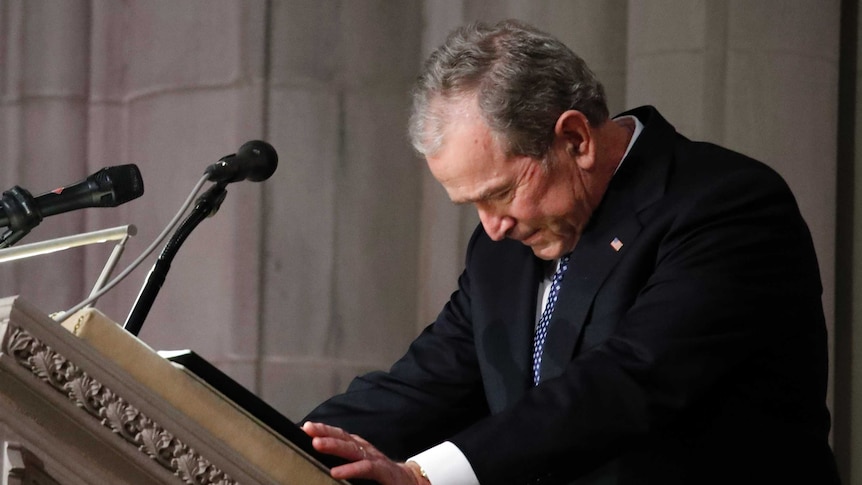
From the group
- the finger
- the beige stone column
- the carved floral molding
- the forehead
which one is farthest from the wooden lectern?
the beige stone column

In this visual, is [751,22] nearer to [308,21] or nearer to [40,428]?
[308,21]

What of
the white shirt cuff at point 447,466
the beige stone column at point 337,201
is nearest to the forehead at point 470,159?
the white shirt cuff at point 447,466

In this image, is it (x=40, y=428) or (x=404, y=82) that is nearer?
(x=40, y=428)

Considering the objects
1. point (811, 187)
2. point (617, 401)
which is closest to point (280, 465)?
point (617, 401)

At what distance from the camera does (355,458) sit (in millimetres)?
2256

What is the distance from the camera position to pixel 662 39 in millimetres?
4508

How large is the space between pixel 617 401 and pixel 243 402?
31.5 inches

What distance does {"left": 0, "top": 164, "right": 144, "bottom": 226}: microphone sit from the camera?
8.31 feet

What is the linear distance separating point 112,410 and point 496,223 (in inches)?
48.4

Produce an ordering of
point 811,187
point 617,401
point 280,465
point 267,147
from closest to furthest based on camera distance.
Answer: point 280,465
point 617,401
point 267,147
point 811,187

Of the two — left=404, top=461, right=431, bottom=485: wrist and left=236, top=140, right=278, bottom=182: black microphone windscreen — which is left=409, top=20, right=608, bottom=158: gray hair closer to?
left=236, top=140, right=278, bottom=182: black microphone windscreen

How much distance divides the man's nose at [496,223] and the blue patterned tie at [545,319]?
0.54 feet

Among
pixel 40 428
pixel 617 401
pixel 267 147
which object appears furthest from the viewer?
pixel 267 147

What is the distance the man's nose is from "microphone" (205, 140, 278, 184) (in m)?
0.49
